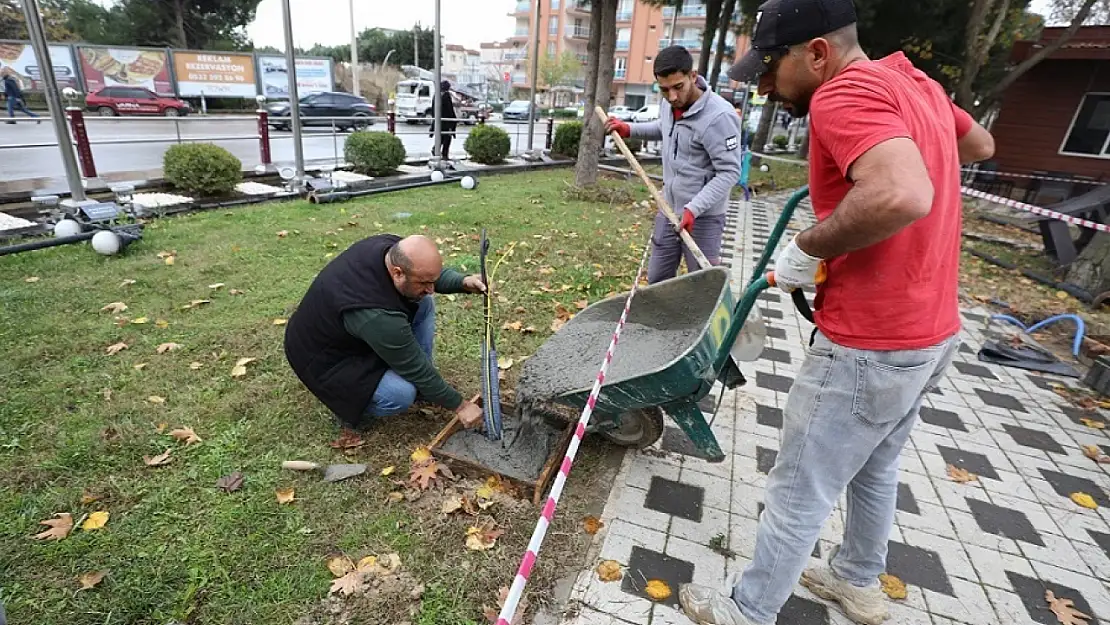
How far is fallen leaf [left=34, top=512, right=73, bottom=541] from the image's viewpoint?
89.8 inches

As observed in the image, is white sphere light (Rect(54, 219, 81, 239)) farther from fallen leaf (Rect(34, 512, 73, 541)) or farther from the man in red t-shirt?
the man in red t-shirt

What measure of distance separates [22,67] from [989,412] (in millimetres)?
30867

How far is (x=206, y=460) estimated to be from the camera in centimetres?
278

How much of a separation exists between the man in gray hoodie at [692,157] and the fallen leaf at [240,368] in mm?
2810

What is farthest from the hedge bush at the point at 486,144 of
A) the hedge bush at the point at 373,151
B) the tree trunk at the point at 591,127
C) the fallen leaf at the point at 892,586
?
the fallen leaf at the point at 892,586

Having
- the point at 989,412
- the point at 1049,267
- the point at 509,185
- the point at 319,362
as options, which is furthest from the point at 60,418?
the point at 1049,267

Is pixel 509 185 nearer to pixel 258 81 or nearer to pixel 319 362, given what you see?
pixel 319 362

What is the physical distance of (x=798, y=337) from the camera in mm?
4773

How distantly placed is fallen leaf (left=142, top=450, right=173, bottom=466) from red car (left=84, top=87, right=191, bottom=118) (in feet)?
72.2

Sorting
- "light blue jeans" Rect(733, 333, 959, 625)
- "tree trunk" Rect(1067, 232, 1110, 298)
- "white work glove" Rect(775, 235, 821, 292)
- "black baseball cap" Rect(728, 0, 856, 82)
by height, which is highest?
"black baseball cap" Rect(728, 0, 856, 82)

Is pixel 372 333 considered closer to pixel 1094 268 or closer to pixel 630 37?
pixel 1094 268

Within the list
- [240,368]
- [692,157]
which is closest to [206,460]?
[240,368]

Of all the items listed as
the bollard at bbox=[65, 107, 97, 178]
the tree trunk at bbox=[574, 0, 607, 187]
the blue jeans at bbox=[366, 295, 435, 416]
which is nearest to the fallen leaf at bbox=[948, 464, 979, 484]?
the blue jeans at bbox=[366, 295, 435, 416]

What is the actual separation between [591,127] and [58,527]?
9.55 meters
